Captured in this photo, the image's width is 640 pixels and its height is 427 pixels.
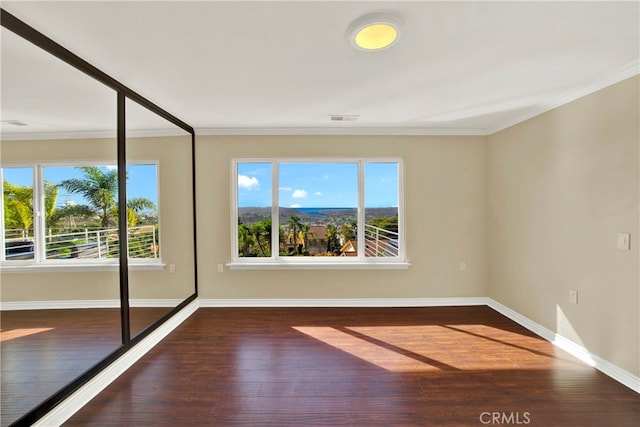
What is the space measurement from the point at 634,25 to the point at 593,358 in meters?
2.40

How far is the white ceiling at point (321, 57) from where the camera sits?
138cm

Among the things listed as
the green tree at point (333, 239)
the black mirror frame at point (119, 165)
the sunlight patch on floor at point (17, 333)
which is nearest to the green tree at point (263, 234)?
the green tree at point (333, 239)

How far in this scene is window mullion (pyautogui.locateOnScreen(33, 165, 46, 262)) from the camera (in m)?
2.75

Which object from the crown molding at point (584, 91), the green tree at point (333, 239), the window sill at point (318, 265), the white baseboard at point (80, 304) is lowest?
the white baseboard at point (80, 304)

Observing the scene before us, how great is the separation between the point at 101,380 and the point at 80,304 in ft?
5.88

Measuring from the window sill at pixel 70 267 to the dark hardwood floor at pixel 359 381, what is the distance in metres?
1.06

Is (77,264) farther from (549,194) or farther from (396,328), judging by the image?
(549,194)

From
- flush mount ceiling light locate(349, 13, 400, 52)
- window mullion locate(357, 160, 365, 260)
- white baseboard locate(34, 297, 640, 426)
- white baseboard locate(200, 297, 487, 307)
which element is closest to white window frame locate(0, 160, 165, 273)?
white baseboard locate(34, 297, 640, 426)

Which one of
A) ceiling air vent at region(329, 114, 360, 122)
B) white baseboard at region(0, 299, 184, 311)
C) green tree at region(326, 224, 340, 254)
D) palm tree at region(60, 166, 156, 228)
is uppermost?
ceiling air vent at region(329, 114, 360, 122)

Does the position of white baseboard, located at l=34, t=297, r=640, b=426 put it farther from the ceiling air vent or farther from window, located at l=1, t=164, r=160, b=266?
the ceiling air vent

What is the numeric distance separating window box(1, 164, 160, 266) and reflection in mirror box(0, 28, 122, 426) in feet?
0.03

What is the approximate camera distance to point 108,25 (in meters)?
1.48

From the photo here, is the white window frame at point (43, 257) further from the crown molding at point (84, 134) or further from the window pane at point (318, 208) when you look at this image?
the window pane at point (318, 208)

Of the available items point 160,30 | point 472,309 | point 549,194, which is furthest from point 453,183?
point 160,30
